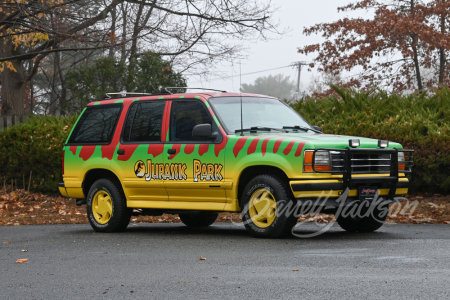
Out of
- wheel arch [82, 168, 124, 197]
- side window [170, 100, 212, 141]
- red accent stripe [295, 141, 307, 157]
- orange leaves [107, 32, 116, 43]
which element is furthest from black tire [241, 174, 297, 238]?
orange leaves [107, 32, 116, 43]

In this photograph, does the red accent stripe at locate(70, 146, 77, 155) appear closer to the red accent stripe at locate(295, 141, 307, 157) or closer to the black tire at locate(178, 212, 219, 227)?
the black tire at locate(178, 212, 219, 227)

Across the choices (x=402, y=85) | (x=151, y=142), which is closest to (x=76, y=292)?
(x=151, y=142)

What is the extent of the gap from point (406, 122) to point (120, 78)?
530 inches

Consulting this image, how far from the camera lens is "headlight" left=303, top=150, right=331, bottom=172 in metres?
7.96

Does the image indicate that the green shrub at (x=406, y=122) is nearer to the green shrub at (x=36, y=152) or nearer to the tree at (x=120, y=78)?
the green shrub at (x=36, y=152)

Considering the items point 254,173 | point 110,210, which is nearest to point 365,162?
point 254,173

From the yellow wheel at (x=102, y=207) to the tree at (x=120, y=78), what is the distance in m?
13.7

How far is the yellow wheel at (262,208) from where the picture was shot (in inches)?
324

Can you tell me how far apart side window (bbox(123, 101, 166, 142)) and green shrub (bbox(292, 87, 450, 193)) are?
502 cm

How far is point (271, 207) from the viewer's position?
8.20 m

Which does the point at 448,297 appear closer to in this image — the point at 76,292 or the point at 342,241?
the point at 76,292

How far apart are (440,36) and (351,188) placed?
20974 mm

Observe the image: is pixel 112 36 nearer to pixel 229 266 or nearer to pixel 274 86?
pixel 229 266

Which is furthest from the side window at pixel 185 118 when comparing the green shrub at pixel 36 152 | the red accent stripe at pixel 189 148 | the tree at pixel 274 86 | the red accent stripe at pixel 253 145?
the tree at pixel 274 86
